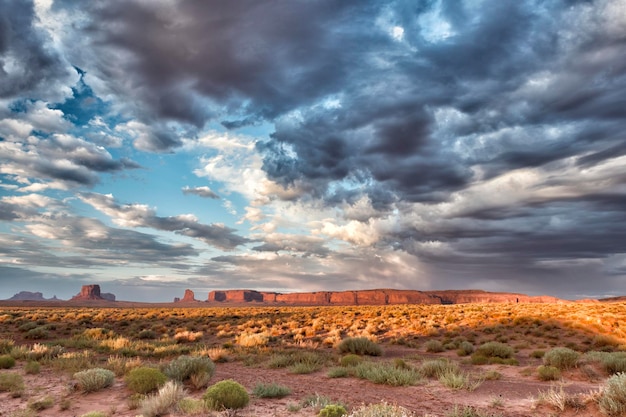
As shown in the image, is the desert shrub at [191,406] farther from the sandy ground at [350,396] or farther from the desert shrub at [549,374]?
the desert shrub at [549,374]

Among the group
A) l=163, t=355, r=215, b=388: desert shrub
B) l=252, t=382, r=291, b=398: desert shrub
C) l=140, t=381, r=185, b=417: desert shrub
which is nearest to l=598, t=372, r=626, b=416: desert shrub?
l=252, t=382, r=291, b=398: desert shrub

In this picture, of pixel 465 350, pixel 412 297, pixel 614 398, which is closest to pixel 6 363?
pixel 614 398

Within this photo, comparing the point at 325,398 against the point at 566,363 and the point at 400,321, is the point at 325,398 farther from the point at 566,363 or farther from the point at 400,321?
the point at 400,321

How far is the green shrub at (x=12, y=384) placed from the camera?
422 inches

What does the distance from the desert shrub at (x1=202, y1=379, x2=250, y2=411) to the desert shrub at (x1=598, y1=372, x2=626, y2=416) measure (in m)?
7.50

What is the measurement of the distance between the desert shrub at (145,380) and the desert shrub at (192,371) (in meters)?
0.63

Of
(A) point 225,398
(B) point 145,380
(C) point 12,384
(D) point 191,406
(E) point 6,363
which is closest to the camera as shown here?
(D) point 191,406

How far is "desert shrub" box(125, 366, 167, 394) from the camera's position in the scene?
Result: 10242 millimetres

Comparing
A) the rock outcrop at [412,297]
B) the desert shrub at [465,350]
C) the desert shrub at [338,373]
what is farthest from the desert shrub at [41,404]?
the rock outcrop at [412,297]

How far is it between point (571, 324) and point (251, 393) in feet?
97.0

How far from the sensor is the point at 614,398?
753 centimetres

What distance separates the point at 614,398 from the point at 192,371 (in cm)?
1073

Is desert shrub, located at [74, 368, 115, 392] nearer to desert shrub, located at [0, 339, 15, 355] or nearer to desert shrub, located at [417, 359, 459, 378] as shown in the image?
desert shrub, located at [0, 339, 15, 355]

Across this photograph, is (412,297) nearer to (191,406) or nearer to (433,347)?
(433,347)
